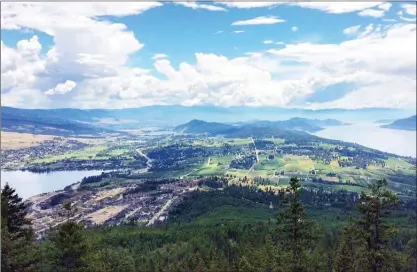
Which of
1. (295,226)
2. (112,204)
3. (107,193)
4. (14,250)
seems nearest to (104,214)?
(112,204)

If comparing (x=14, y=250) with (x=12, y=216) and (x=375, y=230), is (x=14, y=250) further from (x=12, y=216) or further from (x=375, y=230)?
(x=375, y=230)

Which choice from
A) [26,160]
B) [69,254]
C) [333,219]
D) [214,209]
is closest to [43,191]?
[26,160]

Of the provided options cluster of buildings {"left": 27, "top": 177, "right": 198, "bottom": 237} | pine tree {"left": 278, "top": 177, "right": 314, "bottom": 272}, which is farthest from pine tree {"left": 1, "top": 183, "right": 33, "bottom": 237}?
cluster of buildings {"left": 27, "top": 177, "right": 198, "bottom": 237}

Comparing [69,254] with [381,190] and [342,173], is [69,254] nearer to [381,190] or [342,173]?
[381,190]

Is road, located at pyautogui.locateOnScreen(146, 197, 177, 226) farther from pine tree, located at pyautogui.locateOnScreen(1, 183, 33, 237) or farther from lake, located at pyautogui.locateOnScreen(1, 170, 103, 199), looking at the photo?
pine tree, located at pyautogui.locateOnScreen(1, 183, 33, 237)

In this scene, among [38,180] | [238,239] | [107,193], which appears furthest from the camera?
[38,180]

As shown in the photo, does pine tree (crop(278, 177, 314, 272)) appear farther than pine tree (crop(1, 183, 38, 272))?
Yes

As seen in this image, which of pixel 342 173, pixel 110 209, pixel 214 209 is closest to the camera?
pixel 214 209
